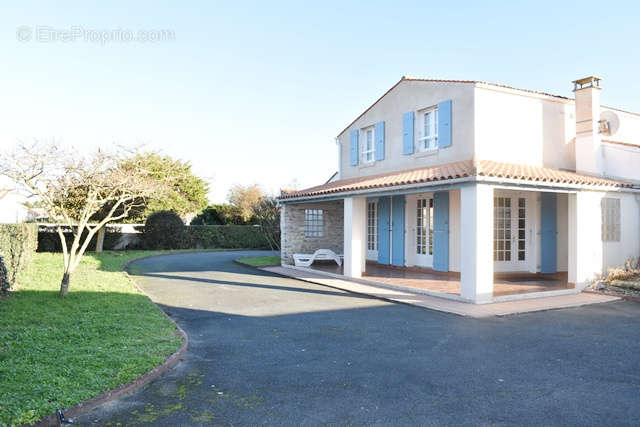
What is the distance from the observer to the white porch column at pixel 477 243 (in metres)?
9.10

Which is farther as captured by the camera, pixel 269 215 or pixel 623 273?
pixel 269 215

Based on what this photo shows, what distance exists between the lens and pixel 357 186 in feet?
41.5

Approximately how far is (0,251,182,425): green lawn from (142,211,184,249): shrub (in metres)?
15.9

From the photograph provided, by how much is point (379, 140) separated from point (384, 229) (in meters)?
3.31

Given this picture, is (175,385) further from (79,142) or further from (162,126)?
(162,126)

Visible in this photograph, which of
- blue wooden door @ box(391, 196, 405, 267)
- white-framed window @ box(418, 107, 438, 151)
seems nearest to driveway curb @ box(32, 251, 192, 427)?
white-framed window @ box(418, 107, 438, 151)

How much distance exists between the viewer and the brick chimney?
1228 cm

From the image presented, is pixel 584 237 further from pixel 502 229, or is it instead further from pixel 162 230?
pixel 162 230

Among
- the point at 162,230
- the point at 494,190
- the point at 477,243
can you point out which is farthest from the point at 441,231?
the point at 162,230

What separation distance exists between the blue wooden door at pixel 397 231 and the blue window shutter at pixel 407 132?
74.3 inches

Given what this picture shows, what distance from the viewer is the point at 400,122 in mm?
14367

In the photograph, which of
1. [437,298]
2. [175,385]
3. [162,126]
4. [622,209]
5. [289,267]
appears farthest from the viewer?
[162,126]

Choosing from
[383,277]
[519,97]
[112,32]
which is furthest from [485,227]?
[112,32]

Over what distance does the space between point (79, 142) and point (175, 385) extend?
825cm
